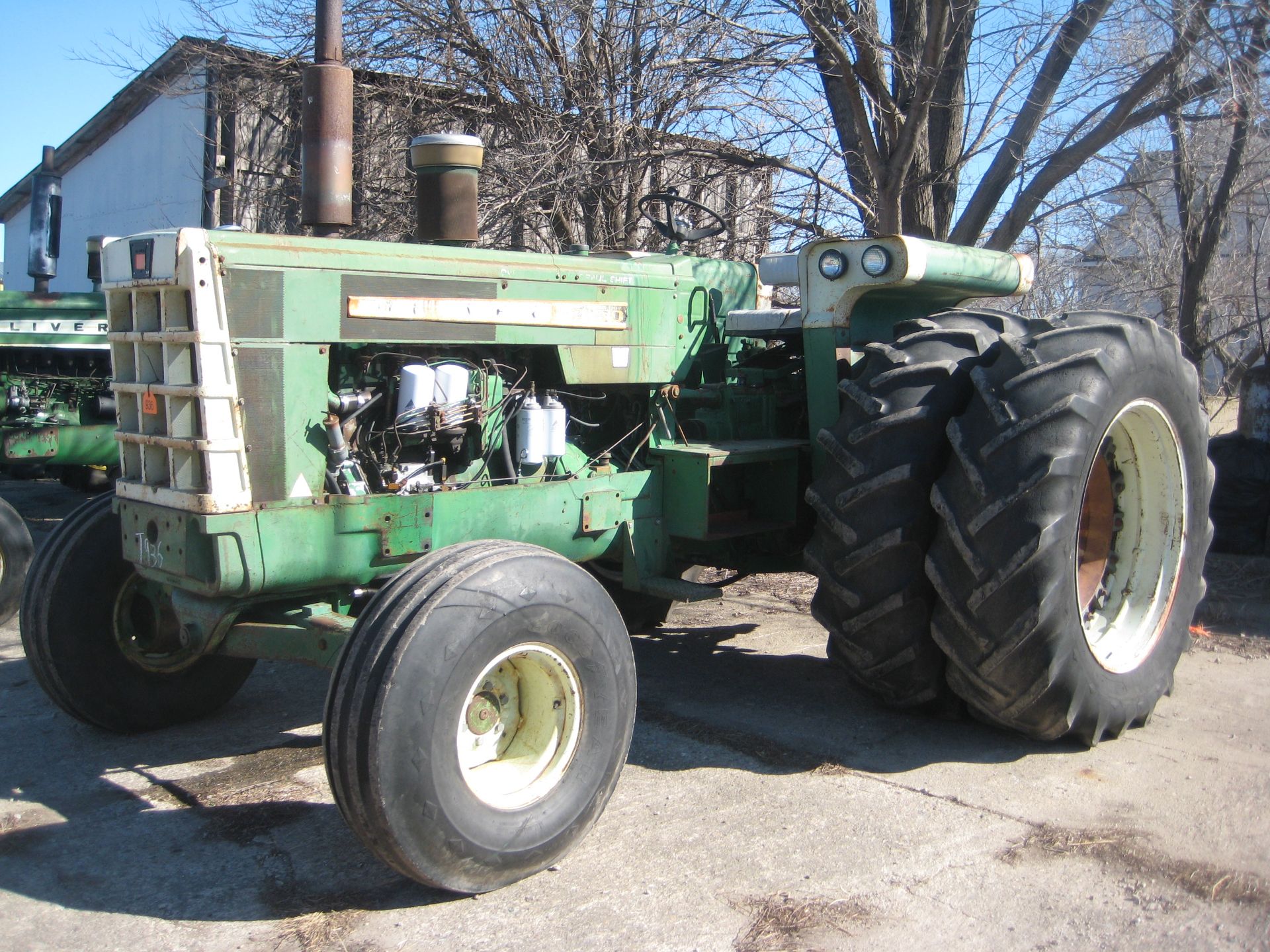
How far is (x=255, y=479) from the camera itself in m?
3.47

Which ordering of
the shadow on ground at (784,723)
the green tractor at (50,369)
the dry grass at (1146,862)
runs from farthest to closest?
the green tractor at (50,369) < the shadow on ground at (784,723) < the dry grass at (1146,862)

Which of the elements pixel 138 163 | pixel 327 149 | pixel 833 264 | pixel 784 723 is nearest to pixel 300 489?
pixel 784 723

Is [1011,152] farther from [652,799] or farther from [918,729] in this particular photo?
[652,799]

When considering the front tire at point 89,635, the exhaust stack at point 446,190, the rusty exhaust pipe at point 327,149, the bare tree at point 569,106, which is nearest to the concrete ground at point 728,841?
the front tire at point 89,635

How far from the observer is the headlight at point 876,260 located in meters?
4.51

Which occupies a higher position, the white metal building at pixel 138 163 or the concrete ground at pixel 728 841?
the white metal building at pixel 138 163

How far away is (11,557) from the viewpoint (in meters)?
5.96

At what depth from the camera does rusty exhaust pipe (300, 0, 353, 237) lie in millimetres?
5301

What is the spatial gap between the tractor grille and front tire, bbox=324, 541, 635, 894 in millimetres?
720

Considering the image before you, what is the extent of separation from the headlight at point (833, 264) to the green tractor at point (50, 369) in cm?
510

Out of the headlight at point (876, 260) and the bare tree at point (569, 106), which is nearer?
the headlight at point (876, 260)

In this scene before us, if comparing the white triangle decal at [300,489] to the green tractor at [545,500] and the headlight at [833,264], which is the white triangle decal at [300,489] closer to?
the green tractor at [545,500]

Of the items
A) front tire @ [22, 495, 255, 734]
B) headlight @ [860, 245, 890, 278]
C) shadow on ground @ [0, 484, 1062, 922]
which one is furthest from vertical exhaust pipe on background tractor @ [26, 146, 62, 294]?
headlight @ [860, 245, 890, 278]

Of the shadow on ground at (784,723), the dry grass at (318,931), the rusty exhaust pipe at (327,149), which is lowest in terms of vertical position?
the dry grass at (318,931)
